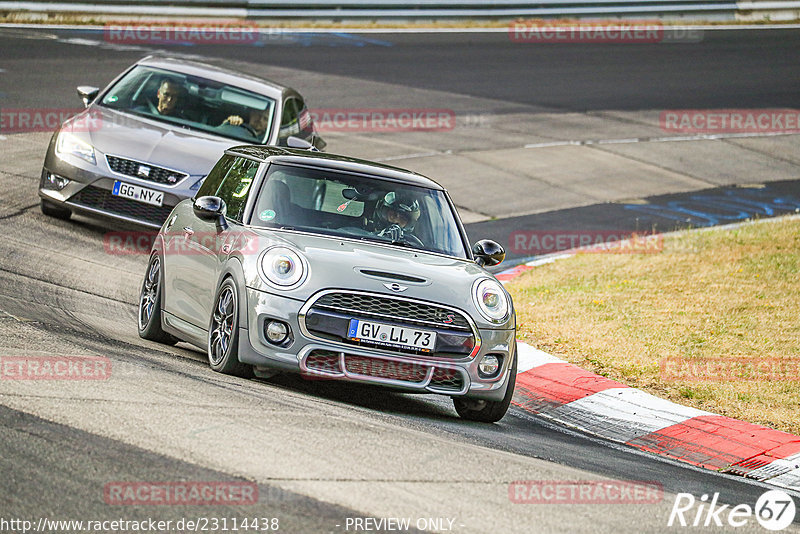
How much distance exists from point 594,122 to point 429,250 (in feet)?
50.1

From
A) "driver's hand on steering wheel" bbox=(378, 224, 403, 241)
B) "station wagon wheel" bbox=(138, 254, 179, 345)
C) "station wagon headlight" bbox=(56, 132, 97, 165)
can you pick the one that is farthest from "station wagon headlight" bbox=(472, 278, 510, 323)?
"station wagon headlight" bbox=(56, 132, 97, 165)

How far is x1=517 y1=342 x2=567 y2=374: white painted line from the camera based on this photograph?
9820 mm

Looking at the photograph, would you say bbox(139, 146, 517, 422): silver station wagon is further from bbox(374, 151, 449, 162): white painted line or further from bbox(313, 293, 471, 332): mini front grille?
bbox(374, 151, 449, 162): white painted line

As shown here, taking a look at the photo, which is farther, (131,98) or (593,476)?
(131,98)

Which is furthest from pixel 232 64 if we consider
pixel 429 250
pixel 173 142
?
pixel 429 250

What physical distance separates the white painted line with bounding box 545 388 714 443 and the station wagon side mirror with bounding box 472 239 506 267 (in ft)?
3.96

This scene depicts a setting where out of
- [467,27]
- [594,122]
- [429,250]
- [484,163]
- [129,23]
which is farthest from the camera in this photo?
[467,27]

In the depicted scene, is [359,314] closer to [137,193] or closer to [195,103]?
[137,193]

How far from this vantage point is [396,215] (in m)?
8.36

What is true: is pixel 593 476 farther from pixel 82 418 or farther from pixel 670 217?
pixel 670 217

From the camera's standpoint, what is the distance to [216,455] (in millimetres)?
5438

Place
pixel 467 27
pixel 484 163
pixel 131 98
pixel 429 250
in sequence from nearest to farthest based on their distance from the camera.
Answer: pixel 429 250
pixel 131 98
pixel 484 163
pixel 467 27

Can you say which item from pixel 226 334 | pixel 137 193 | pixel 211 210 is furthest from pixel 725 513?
pixel 137 193

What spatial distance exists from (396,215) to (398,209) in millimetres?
60
